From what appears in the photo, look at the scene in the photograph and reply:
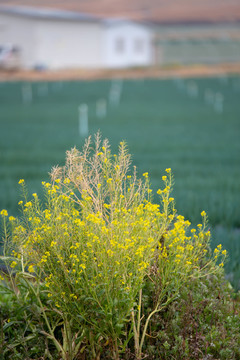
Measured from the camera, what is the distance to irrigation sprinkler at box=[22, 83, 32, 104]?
28.8m

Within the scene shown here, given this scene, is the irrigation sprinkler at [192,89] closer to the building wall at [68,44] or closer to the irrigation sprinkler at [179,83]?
the irrigation sprinkler at [179,83]

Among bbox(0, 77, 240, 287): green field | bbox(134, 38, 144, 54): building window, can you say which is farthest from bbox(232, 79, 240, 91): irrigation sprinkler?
bbox(134, 38, 144, 54): building window

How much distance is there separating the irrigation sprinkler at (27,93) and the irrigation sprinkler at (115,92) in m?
4.32

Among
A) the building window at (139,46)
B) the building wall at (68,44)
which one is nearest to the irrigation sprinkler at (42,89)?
the building wall at (68,44)

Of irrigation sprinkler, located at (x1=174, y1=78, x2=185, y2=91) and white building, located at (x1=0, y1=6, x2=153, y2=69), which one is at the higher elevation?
white building, located at (x1=0, y1=6, x2=153, y2=69)

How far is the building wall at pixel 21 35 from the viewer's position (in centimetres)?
4522

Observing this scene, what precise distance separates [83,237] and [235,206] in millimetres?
4895

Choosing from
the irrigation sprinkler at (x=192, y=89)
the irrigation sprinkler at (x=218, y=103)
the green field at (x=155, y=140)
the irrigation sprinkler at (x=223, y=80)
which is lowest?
the green field at (x=155, y=140)

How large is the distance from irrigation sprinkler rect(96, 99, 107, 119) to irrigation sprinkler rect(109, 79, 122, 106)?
1.69 feet

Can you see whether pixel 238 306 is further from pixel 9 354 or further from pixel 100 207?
pixel 9 354

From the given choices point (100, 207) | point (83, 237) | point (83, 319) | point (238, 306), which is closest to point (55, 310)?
point (83, 319)

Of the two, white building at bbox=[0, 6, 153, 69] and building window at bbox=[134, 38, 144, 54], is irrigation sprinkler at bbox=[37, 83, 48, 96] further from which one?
building window at bbox=[134, 38, 144, 54]

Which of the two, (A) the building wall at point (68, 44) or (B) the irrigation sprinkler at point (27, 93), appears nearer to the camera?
(B) the irrigation sprinkler at point (27, 93)

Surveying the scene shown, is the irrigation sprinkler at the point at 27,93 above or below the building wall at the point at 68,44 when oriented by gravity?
below
